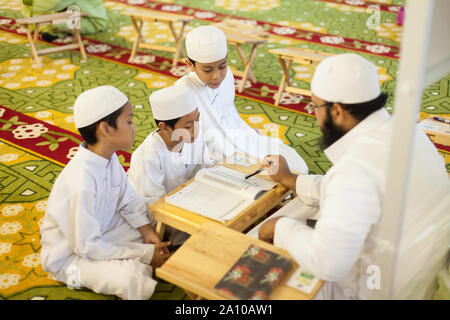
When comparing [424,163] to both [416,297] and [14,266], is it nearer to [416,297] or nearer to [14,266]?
[416,297]

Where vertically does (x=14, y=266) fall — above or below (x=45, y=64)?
below

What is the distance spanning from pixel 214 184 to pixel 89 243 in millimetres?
713

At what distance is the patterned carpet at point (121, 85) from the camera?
3.01 meters

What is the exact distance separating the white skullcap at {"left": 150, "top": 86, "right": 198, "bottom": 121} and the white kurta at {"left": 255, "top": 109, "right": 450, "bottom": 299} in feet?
3.30

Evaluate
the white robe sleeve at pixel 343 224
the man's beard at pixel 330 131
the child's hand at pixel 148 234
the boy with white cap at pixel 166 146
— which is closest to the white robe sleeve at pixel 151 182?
the boy with white cap at pixel 166 146

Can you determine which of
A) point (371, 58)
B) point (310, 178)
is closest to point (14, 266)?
point (310, 178)

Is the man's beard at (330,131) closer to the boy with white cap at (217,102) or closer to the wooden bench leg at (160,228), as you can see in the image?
the wooden bench leg at (160,228)

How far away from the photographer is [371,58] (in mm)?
5934

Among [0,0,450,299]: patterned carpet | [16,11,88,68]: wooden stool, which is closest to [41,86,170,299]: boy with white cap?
[0,0,450,299]: patterned carpet

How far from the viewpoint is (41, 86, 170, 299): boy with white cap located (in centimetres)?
235

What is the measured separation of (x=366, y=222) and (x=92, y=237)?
140 centimetres

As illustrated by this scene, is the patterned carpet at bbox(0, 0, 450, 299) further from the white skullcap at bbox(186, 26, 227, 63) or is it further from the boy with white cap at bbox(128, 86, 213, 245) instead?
the white skullcap at bbox(186, 26, 227, 63)

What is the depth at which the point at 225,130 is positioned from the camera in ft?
11.4

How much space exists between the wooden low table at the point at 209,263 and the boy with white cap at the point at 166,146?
2.55 feet
